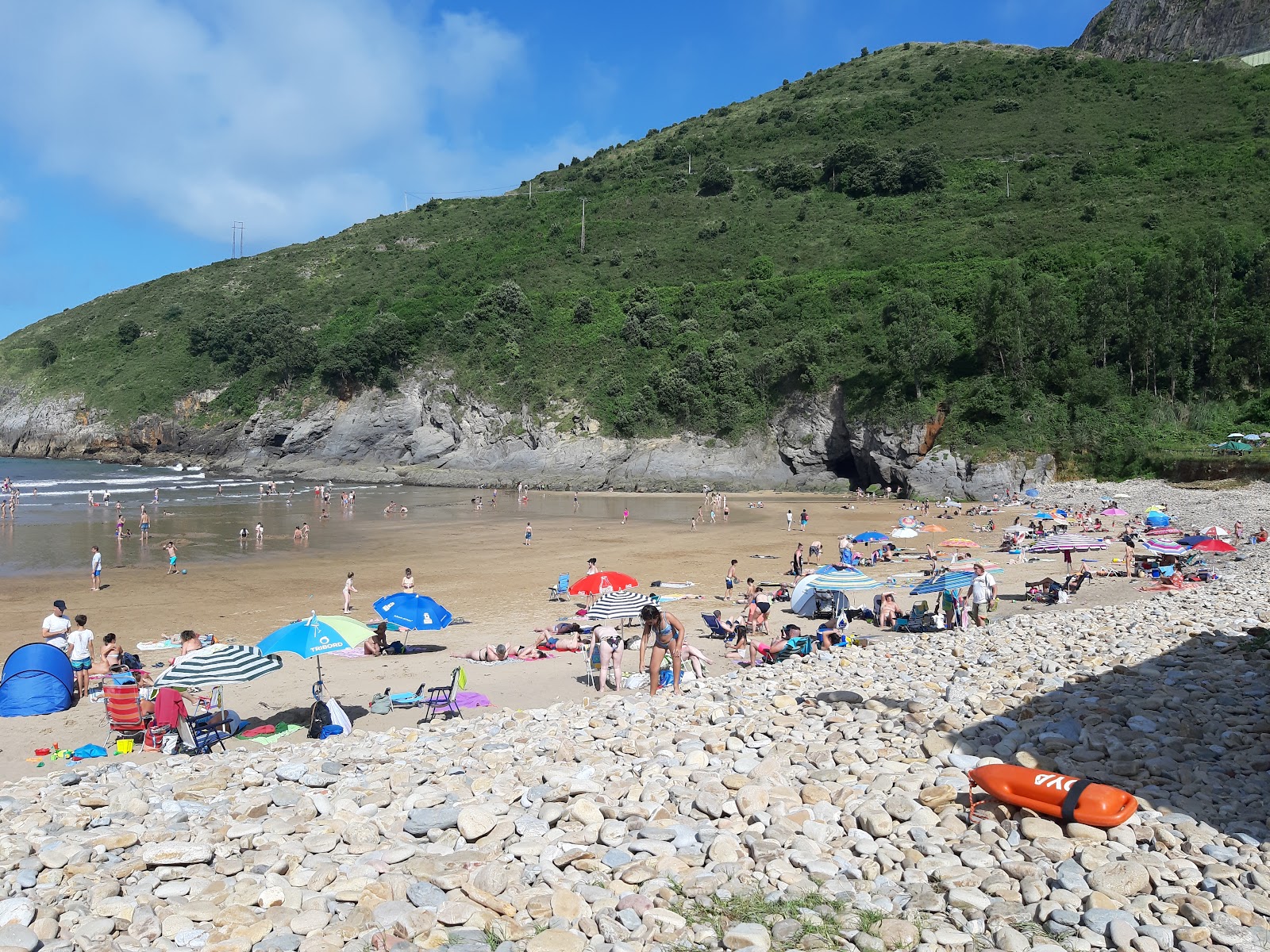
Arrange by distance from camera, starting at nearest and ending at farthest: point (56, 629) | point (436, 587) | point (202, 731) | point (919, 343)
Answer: point (202, 731), point (56, 629), point (436, 587), point (919, 343)

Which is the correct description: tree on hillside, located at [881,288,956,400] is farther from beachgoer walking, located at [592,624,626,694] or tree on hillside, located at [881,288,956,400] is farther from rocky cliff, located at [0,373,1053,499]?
beachgoer walking, located at [592,624,626,694]

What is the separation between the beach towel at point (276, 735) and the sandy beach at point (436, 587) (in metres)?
0.54

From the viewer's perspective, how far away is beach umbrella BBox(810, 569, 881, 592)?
53.4ft

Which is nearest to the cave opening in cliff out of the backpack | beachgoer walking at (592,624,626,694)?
beachgoer walking at (592,624,626,694)

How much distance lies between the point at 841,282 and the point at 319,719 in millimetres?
63544

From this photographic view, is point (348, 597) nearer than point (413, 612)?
No

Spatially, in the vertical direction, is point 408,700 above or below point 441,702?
below

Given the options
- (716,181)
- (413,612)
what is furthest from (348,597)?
(716,181)

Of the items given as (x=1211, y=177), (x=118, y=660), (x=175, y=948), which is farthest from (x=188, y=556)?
(x=1211, y=177)

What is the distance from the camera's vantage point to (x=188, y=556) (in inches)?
1136

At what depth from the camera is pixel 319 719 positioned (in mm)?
10562

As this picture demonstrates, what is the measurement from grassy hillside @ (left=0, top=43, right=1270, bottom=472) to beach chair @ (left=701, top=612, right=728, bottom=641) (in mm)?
36843

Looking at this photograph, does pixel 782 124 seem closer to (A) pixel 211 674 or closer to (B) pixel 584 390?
(B) pixel 584 390

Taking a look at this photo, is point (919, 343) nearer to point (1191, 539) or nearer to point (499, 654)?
point (1191, 539)
